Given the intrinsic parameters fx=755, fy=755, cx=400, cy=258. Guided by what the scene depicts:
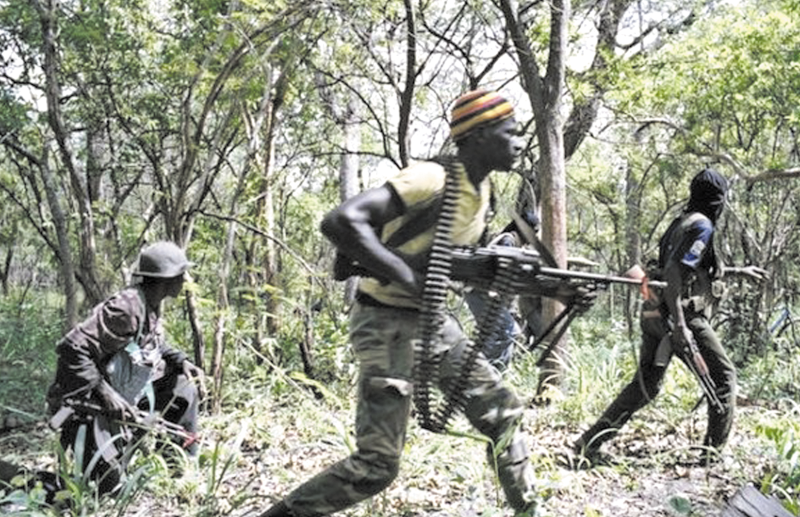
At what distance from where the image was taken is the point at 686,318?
4.86 metres

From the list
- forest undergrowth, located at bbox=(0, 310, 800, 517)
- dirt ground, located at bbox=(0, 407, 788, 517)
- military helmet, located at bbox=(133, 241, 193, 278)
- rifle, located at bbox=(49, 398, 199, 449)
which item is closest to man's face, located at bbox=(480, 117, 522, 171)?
forest undergrowth, located at bbox=(0, 310, 800, 517)

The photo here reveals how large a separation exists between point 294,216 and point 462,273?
12.3 metres

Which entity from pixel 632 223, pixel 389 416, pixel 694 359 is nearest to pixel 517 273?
pixel 389 416

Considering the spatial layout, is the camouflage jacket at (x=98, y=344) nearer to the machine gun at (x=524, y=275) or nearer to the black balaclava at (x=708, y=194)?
the machine gun at (x=524, y=275)

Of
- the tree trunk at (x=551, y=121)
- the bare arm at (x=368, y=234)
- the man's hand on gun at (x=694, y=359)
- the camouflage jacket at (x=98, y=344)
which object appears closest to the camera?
the bare arm at (x=368, y=234)

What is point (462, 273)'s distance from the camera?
3121 millimetres

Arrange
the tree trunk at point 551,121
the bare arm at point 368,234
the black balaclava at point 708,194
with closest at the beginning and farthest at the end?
the bare arm at point 368,234 < the black balaclava at point 708,194 < the tree trunk at point 551,121

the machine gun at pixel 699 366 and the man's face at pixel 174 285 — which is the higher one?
the man's face at pixel 174 285

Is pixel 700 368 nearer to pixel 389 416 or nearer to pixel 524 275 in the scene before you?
pixel 524 275

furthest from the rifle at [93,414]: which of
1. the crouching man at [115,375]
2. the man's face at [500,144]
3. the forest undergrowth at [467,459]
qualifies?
the man's face at [500,144]

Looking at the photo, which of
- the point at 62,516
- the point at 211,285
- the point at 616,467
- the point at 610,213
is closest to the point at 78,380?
the point at 62,516

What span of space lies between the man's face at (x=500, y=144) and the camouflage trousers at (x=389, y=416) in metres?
0.74

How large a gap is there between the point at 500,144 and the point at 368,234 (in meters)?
0.73

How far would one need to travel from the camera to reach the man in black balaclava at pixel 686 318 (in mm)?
4695
